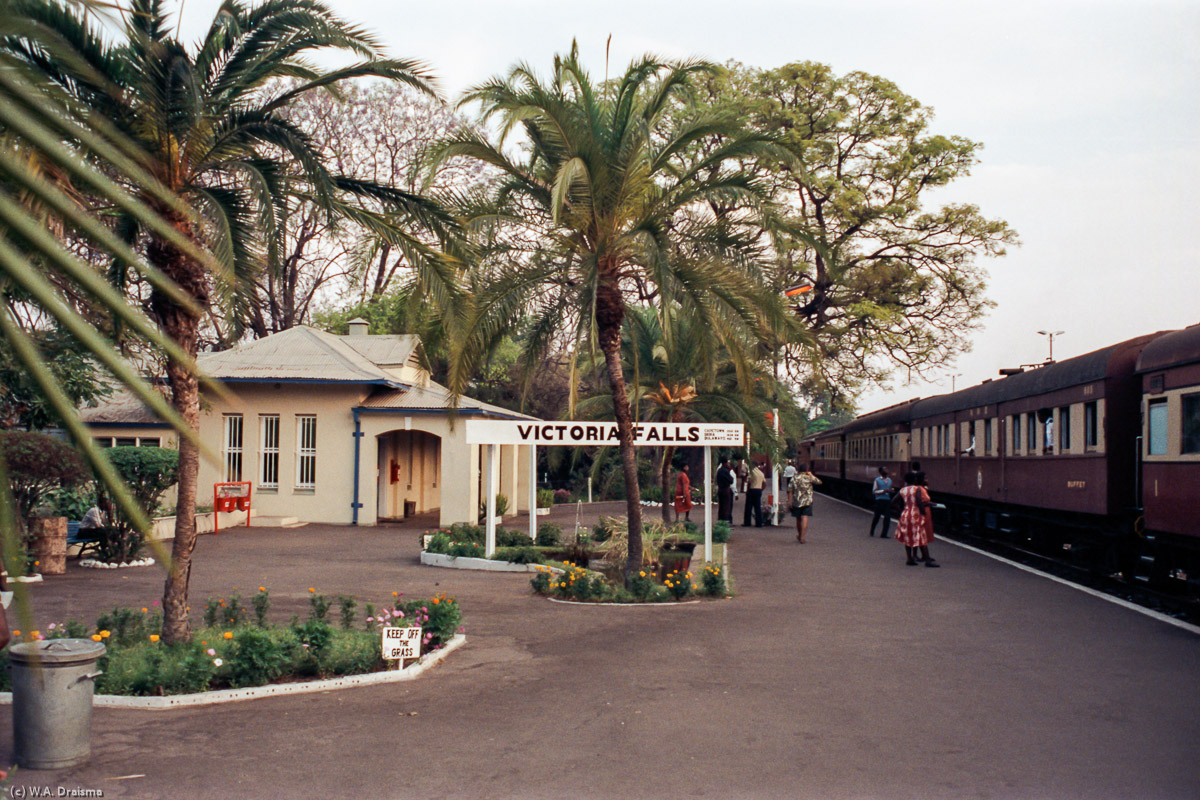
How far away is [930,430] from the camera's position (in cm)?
2786

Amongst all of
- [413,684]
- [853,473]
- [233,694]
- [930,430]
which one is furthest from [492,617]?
[853,473]

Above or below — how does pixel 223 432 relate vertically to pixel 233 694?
above

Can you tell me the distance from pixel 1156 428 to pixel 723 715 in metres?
8.71

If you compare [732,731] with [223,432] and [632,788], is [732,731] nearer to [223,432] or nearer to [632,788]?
[632,788]

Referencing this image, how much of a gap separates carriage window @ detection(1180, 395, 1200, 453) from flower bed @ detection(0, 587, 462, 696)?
28.4 feet

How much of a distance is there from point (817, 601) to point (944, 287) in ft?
79.3

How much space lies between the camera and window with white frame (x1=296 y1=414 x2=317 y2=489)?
27.3m

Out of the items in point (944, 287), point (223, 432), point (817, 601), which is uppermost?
point (944, 287)

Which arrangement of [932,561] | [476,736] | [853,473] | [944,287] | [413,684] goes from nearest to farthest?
[476,736] → [413,684] → [932,561] → [944,287] → [853,473]

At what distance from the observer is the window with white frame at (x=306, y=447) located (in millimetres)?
27281

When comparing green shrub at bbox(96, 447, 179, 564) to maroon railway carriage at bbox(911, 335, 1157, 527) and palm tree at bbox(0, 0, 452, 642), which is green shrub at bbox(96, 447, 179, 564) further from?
maroon railway carriage at bbox(911, 335, 1157, 527)

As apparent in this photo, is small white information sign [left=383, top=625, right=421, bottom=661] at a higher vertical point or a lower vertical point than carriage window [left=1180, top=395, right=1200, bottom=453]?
lower

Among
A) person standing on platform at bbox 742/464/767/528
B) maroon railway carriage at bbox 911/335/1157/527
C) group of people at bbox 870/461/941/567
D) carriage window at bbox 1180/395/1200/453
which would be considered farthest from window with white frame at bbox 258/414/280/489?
carriage window at bbox 1180/395/1200/453

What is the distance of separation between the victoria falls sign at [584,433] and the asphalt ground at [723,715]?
3942mm
